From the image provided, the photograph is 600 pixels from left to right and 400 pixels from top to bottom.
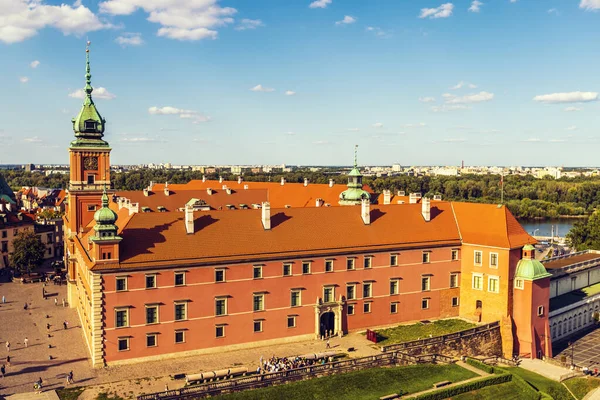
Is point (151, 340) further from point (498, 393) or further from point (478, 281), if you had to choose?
point (478, 281)

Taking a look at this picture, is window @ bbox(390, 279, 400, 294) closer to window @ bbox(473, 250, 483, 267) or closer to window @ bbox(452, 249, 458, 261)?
window @ bbox(452, 249, 458, 261)

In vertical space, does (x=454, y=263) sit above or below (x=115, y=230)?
below

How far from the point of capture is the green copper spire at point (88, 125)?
71250 mm

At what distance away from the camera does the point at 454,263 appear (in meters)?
65.2

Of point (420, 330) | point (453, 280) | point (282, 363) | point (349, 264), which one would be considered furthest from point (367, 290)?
point (282, 363)

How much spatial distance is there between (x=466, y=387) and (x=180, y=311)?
1020 inches

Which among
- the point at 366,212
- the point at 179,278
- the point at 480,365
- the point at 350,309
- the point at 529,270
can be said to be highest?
the point at 366,212

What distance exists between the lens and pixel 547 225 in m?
170

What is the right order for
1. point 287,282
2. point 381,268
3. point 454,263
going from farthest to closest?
point 454,263 → point 381,268 → point 287,282

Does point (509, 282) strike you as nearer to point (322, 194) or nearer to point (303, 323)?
point (303, 323)

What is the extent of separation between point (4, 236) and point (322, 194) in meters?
55.4

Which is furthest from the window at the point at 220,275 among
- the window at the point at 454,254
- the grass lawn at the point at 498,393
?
the window at the point at 454,254

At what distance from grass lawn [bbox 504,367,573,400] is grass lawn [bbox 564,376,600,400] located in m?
0.98

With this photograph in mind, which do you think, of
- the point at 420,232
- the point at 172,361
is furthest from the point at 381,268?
the point at 172,361
